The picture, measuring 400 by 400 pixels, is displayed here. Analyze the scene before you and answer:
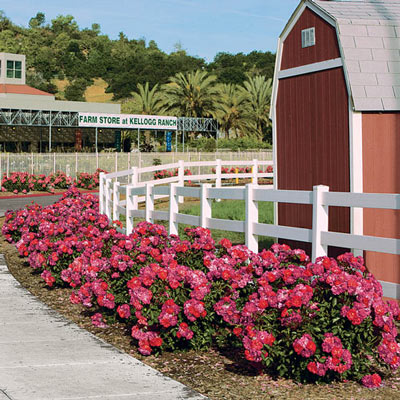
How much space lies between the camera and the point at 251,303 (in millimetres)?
6203

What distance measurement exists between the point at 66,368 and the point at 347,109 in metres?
5.18

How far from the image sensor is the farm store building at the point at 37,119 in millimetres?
58906

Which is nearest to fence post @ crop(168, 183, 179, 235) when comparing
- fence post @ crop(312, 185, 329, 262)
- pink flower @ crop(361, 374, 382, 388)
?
fence post @ crop(312, 185, 329, 262)

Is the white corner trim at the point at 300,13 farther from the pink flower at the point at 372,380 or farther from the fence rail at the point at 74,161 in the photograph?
the fence rail at the point at 74,161

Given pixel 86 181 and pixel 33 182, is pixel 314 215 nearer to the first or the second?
pixel 33 182

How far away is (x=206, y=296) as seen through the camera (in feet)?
22.7

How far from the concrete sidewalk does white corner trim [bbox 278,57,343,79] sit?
490cm

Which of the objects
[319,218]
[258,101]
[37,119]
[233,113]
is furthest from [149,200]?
[258,101]

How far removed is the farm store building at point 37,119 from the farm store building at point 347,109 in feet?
158

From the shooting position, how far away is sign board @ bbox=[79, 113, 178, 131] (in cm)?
5174

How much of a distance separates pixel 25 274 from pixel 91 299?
403 cm

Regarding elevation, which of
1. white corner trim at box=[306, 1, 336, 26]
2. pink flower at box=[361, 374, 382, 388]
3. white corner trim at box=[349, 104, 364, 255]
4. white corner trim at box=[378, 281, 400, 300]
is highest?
white corner trim at box=[306, 1, 336, 26]

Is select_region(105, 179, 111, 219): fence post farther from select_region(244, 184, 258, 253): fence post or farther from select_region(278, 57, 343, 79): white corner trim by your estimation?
select_region(244, 184, 258, 253): fence post

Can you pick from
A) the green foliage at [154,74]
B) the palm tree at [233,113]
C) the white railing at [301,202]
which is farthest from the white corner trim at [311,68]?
the palm tree at [233,113]
